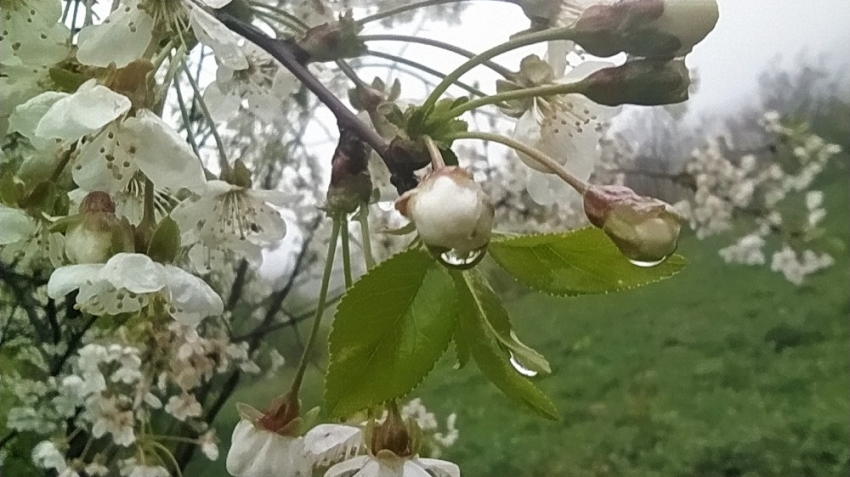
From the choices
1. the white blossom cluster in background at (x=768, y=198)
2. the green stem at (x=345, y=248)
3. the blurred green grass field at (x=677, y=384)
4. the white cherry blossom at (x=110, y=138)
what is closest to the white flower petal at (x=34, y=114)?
the white cherry blossom at (x=110, y=138)

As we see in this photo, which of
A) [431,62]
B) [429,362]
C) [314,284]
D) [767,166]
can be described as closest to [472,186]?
[429,362]

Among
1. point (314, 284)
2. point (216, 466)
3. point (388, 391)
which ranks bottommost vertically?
point (216, 466)

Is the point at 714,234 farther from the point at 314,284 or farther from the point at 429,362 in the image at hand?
the point at 429,362

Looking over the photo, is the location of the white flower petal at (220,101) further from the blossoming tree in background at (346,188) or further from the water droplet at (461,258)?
the water droplet at (461,258)

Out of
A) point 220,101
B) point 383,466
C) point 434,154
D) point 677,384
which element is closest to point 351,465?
point 383,466

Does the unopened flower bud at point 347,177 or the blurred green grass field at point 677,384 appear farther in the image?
the blurred green grass field at point 677,384

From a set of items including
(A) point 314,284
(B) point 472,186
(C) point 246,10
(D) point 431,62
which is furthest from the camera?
(A) point 314,284
